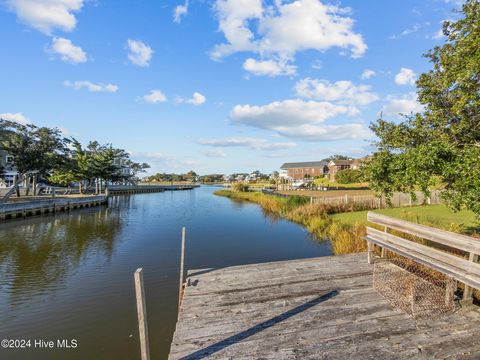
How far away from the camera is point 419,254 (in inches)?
218

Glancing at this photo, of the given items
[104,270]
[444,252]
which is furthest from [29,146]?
[444,252]

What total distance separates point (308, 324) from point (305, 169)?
9042 centimetres

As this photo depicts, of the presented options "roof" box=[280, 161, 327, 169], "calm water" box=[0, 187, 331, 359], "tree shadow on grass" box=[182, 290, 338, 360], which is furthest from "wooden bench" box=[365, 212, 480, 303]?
"roof" box=[280, 161, 327, 169]

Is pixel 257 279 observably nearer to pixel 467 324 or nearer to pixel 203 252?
pixel 467 324

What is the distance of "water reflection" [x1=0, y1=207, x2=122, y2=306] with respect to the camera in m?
9.10

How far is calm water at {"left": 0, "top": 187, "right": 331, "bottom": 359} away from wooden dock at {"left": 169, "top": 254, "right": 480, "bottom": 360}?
1.86m

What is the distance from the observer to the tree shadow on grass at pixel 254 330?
3.71 meters

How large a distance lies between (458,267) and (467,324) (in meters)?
0.92

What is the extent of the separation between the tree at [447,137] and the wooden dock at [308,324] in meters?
2.56

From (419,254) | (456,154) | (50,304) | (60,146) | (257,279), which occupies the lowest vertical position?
(50,304)

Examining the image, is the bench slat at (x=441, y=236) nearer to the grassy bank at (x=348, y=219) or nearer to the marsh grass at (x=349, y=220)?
the marsh grass at (x=349, y=220)

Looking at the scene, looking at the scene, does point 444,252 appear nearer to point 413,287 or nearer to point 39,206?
point 413,287

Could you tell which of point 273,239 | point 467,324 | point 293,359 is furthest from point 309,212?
point 293,359

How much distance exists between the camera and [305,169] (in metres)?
91.7
